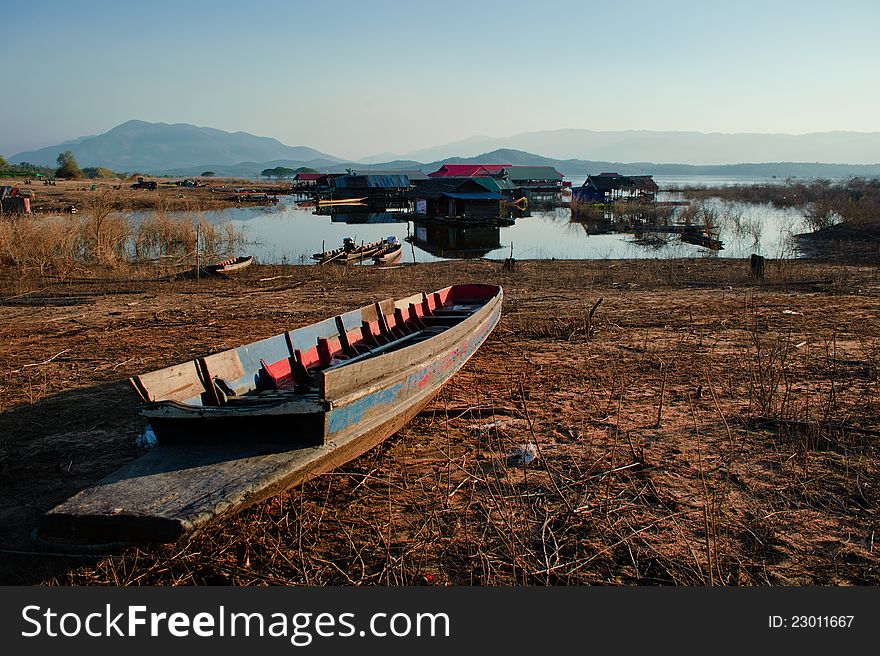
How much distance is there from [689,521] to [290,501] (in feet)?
9.09

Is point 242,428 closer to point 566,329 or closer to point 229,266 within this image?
point 566,329

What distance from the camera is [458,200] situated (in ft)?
130

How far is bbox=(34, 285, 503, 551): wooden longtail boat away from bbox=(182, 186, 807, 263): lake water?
1594 cm

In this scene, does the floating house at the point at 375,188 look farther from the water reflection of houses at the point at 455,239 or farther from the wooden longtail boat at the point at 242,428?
the wooden longtail boat at the point at 242,428

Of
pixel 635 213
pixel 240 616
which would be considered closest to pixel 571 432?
pixel 240 616

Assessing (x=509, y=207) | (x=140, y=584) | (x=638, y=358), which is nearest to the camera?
(x=140, y=584)

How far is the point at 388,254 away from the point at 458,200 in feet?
56.6

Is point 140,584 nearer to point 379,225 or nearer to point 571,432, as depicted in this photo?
point 571,432

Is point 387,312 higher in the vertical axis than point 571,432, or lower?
higher

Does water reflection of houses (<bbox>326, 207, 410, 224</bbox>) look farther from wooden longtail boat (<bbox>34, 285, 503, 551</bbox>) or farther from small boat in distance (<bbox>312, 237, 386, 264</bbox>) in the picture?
wooden longtail boat (<bbox>34, 285, 503, 551</bbox>)

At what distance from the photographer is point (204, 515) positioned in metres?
3.82

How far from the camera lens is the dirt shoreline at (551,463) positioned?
3971 millimetres

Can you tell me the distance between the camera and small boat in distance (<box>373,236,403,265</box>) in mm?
22809

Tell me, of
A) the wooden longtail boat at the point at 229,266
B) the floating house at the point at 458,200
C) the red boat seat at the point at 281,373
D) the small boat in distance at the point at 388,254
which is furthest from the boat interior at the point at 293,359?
the floating house at the point at 458,200
